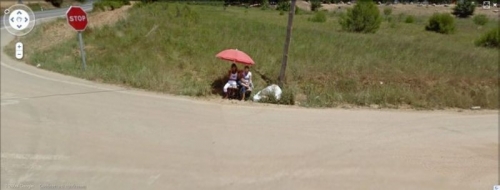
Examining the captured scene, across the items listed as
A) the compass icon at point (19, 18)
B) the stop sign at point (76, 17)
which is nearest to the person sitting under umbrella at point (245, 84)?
the compass icon at point (19, 18)

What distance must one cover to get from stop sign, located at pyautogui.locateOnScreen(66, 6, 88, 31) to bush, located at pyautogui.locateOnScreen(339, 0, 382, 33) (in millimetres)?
17559

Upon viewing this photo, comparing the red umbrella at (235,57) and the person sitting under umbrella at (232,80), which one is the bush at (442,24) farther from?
the person sitting under umbrella at (232,80)

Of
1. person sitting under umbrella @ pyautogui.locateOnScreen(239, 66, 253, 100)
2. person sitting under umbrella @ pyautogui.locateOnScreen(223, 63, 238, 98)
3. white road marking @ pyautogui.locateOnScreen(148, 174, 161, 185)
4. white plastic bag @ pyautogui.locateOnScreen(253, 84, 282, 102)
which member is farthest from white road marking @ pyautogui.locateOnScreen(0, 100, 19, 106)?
white plastic bag @ pyautogui.locateOnScreen(253, 84, 282, 102)

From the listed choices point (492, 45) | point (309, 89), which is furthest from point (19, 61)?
point (492, 45)

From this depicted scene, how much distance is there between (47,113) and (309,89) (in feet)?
19.3

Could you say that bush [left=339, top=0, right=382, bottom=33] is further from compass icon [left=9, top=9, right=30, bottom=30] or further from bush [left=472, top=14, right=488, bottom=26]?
compass icon [left=9, top=9, right=30, bottom=30]

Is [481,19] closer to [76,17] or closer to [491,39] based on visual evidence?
[491,39]

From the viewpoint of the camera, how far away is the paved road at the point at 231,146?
4027mm

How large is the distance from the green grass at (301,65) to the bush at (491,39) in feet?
17.4

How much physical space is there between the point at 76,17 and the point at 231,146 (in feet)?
24.8

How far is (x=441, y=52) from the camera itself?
542 inches

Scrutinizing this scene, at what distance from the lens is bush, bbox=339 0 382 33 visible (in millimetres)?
23109

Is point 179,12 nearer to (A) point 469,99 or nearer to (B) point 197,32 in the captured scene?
(B) point 197,32

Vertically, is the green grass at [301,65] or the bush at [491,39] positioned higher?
the bush at [491,39]
